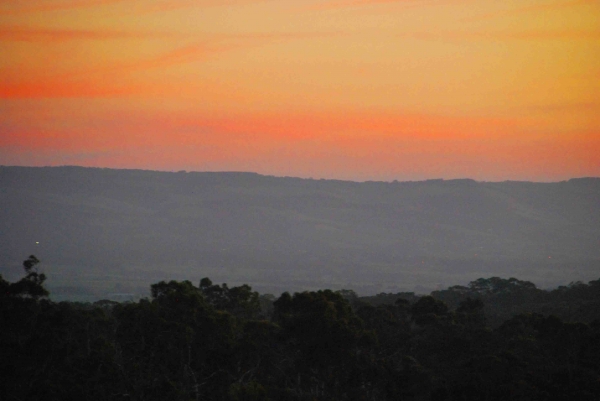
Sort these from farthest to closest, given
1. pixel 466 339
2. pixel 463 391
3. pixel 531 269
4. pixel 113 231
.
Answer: pixel 113 231 → pixel 531 269 → pixel 466 339 → pixel 463 391

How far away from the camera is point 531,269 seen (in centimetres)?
14638

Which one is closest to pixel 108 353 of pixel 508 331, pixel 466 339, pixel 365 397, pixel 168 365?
pixel 168 365

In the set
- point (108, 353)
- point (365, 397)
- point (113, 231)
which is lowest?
point (365, 397)

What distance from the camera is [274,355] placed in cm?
2573

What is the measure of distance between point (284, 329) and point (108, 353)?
556cm

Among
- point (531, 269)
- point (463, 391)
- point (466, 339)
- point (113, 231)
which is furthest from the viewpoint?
point (113, 231)

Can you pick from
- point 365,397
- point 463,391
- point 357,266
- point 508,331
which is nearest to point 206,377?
point 365,397

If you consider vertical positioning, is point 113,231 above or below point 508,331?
above

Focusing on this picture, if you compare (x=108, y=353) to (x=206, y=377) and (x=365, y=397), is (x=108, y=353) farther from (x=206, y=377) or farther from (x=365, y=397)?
(x=365, y=397)

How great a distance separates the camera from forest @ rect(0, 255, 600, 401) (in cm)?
2227

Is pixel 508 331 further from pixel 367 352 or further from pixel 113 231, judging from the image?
pixel 113 231

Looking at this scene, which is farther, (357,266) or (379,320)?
(357,266)

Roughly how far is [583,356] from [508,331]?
336 cm

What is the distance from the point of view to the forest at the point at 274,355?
22266mm
